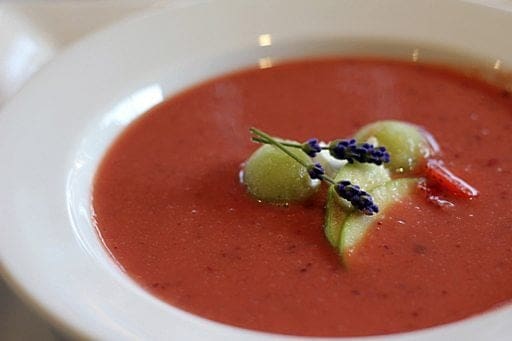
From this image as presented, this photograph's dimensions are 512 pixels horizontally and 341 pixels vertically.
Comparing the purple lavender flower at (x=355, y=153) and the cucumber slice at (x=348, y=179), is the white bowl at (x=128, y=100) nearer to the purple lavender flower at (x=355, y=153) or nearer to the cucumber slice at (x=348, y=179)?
the cucumber slice at (x=348, y=179)

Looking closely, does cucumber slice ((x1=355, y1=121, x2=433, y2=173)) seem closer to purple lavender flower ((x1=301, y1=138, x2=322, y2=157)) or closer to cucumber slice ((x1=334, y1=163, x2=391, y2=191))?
cucumber slice ((x1=334, y1=163, x2=391, y2=191))

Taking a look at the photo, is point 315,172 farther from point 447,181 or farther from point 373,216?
point 447,181

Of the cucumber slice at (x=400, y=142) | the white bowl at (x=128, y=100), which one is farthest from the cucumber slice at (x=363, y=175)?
the white bowl at (x=128, y=100)

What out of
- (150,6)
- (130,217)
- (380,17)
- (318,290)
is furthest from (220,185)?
(150,6)

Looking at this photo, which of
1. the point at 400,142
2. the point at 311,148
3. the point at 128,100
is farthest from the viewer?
the point at 128,100

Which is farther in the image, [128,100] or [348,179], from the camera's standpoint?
[128,100]

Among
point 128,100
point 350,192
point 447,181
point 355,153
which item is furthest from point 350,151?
point 128,100
